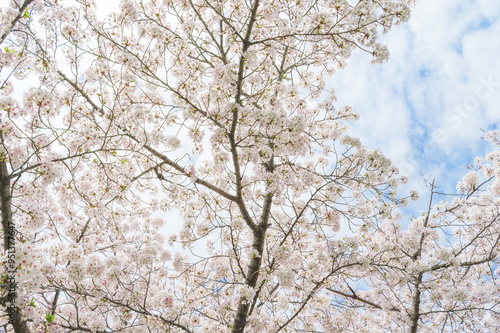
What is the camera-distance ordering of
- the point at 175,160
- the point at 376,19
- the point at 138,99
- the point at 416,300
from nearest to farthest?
the point at 376,19 < the point at 175,160 < the point at 138,99 < the point at 416,300

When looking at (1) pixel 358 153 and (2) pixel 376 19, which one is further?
(1) pixel 358 153

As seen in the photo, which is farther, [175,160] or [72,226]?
[72,226]

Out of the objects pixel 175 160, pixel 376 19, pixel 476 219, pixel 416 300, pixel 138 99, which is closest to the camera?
pixel 376 19

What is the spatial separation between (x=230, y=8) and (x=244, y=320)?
6.81 meters

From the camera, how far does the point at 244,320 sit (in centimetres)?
601

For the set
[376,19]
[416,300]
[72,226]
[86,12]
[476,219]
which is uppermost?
[476,219]

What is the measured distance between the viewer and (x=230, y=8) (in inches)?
266

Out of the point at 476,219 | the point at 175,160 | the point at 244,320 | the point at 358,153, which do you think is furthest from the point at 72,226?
the point at 476,219

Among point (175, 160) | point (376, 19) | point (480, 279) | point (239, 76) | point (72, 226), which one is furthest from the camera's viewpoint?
point (480, 279)

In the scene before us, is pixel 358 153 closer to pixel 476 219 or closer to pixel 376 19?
pixel 376 19

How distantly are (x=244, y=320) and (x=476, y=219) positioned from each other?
7.89 m

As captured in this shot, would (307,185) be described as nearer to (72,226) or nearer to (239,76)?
(239,76)

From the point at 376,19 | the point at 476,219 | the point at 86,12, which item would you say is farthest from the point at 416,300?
the point at 86,12

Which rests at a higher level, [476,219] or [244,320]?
[476,219]
